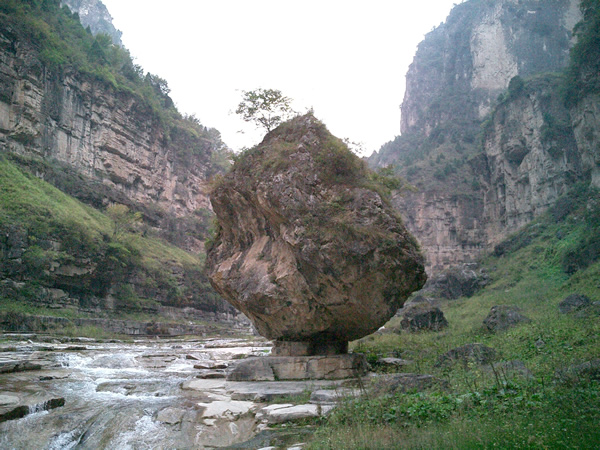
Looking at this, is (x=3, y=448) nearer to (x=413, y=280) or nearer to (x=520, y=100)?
(x=413, y=280)

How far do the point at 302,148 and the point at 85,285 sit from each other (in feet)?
101

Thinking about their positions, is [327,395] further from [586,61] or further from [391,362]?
[586,61]

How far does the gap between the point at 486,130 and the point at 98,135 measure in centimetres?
5324

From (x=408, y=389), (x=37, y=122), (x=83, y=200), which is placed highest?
(x=37, y=122)

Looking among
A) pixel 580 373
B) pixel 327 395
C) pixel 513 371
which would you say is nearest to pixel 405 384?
pixel 327 395

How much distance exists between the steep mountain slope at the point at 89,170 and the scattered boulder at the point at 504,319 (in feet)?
97.5

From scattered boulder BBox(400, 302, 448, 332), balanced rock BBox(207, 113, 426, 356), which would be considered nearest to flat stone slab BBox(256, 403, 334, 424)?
balanced rock BBox(207, 113, 426, 356)

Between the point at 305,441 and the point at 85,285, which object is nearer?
the point at 305,441

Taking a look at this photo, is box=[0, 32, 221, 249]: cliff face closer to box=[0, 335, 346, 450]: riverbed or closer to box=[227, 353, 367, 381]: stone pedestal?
box=[0, 335, 346, 450]: riverbed

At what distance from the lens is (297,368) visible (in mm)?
11461

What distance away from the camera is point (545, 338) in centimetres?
1348

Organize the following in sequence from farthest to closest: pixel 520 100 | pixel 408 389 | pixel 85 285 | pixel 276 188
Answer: pixel 520 100 < pixel 85 285 < pixel 276 188 < pixel 408 389

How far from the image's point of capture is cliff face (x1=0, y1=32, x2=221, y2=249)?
1692 inches

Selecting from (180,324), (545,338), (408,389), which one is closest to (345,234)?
(408,389)
